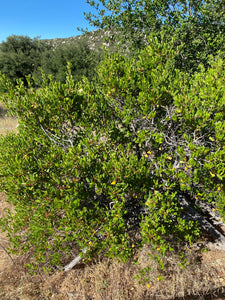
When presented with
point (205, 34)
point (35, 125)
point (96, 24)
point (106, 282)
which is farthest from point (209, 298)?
point (96, 24)

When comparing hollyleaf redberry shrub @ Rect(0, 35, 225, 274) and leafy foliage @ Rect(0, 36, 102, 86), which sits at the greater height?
leafy foliage @ Rect(0, 36, 102, 86)

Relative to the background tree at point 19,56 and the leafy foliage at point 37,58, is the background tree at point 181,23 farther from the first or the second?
the background tree at point 19,56

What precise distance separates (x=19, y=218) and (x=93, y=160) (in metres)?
1.58

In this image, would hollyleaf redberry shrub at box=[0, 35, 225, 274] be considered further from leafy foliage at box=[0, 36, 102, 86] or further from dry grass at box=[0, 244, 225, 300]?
leafy foliage at box=[0, 36, 102, 86]

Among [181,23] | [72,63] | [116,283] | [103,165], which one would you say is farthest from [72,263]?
[72,63]

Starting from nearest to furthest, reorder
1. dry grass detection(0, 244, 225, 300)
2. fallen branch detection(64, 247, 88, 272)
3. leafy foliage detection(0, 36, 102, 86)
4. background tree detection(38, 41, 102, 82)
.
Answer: dry grass detection(0, 244, 225, 300), fallen branch detection(64, 247, 88, 272), background tree detection(38, 41, 102, 82), leafy foliage detection(0, 36, 102, 86)

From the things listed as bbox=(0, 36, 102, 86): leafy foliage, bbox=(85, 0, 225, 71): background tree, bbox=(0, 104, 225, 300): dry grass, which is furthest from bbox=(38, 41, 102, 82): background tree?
bbox=(0, 104, 225, 300): dry grass

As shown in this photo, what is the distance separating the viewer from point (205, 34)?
643 centimetres

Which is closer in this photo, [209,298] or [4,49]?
[209,298]

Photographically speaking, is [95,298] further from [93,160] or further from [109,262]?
[93,160]

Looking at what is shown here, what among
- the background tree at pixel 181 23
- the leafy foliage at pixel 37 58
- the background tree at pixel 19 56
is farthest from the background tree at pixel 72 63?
the background tree at pixel 181 23

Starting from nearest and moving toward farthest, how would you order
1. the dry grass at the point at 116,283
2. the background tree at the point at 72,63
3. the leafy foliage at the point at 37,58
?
the dry grass at the point at 116,283, the background tree at the point at 72,63, the leafy foliage at the point at 37,58

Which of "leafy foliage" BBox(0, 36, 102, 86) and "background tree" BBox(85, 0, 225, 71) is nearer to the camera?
"background tree" BBox(85, 0, 225, 71)

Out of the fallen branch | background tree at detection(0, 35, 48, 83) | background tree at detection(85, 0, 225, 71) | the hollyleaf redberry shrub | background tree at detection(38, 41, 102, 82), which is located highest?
background tree at detection(0, 35, 48, 83)
